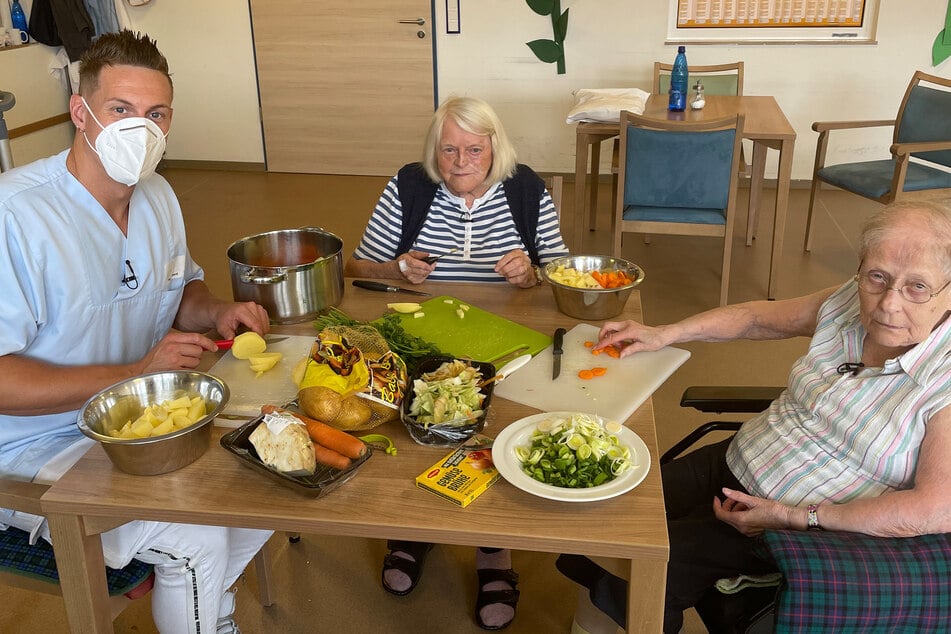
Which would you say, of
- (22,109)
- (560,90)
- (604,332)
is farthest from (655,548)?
(22,109)

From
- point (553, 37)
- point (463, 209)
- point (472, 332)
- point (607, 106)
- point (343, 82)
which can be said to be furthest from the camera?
point (343, 82)

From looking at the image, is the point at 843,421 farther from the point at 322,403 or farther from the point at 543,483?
the point at 322,403

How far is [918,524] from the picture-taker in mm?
1241

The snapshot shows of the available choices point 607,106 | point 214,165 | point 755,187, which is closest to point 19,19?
point 214,165

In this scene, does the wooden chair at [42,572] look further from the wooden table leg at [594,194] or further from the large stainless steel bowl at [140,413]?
the wooden table leg at [594,194]

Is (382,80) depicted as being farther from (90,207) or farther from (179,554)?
(179,554)

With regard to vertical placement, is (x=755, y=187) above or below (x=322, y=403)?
below

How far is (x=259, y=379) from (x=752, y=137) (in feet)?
9.40

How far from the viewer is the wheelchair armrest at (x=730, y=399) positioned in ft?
5.64

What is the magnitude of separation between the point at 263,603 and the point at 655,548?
127 centimetres

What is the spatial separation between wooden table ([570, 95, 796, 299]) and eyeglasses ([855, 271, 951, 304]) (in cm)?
244

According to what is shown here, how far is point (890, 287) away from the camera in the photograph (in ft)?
4.41

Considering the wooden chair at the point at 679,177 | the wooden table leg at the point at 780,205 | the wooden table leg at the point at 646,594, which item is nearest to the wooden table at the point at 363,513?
the wooden table leg at the point at 646,594

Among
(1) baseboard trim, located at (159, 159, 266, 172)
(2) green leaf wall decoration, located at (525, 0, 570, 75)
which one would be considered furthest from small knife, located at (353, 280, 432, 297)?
(1) baseboard trim, located at (159, 159, 266, 172)
